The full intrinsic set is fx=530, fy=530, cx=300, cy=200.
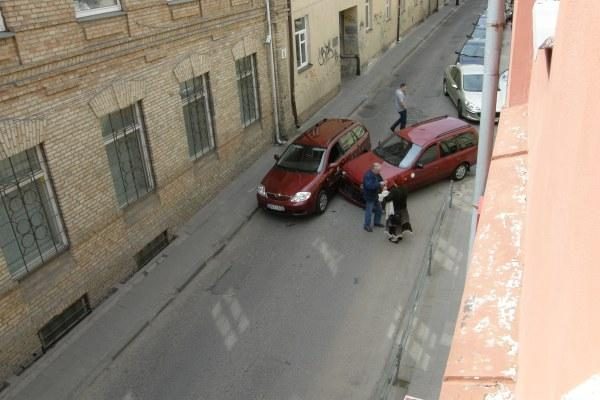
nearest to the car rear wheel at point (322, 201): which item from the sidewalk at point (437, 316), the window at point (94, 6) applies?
the sidewalk at point (437, 316)

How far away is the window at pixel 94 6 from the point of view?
934cm

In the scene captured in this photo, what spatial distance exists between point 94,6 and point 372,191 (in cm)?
668

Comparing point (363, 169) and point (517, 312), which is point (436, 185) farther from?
point (517, 312)

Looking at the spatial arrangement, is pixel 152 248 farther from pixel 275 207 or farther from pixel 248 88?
pixel 248 88

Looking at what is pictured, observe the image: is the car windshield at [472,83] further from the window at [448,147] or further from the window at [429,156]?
the window at [429,156]

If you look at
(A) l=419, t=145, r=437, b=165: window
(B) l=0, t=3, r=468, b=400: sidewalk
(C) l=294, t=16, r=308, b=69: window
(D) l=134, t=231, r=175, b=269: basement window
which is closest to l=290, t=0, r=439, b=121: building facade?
(C) l=294, t=16, r=308, b=69: window

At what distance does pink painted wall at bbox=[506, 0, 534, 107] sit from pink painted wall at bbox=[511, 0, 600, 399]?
355cm

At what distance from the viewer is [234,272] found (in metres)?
11.2

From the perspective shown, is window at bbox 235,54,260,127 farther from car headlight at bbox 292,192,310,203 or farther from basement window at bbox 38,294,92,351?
basement window at bbox 38,294,92,351

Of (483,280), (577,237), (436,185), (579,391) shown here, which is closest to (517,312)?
(483,280)

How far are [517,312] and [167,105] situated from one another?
33.6 feet

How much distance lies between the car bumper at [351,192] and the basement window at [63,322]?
21.7 feet

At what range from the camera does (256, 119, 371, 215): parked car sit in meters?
12.6

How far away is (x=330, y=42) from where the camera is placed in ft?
67.9
